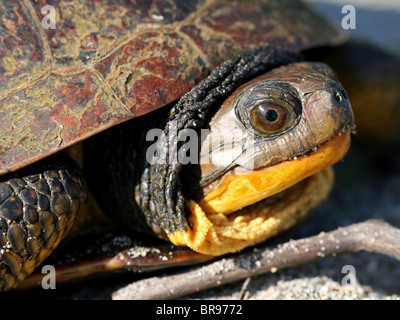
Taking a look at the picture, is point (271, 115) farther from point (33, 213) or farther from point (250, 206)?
point (33, 213)

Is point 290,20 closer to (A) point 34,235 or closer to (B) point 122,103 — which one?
(B) point 122,103

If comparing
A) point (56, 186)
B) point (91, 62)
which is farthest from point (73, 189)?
point (91, 62)

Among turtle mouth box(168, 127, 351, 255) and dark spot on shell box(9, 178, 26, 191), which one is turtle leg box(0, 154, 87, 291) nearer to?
dark spot on shell box(9, 178, 26, 191)

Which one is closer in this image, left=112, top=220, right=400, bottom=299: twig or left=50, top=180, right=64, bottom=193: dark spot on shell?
left=50, top=180, right=64, bottom=193: dark spot on shell

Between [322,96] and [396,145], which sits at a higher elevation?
[322,96]

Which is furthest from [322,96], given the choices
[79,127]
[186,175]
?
[79,127]

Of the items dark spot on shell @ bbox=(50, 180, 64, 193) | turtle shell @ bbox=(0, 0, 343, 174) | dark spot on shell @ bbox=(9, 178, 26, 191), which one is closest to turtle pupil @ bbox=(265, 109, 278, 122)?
turtle shell @ bbox=(0, 0, 343, 174)

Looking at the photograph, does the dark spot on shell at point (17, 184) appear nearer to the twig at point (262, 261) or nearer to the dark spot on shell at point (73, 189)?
the dark spot on shell at point (73, 189)
